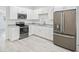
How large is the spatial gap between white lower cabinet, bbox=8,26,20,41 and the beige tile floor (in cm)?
8

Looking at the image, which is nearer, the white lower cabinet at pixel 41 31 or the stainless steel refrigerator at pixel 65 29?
the stainless steel refrigerator at pixel 65 29

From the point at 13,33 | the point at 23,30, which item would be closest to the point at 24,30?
the point at 23,30

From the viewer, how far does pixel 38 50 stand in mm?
2051

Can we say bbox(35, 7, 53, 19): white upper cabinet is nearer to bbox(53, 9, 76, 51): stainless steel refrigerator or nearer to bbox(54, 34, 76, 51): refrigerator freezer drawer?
bbox(53, 9, 76, 51): stainless steel refrigerator

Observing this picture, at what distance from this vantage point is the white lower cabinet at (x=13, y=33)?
79.3 inches

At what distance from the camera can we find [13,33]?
2.06m

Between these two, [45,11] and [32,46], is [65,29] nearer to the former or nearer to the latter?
[45,11]

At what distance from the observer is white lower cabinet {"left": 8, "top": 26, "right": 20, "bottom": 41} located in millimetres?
2014

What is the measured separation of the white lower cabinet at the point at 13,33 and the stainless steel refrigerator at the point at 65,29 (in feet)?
2.61

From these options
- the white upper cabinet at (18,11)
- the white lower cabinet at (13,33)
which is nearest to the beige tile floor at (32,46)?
the white lower cabinet at (13,33)

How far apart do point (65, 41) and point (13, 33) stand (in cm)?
109

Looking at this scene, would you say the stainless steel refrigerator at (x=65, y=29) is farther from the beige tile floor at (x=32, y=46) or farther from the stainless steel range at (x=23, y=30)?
the stainless steel range at (x=23, y=30)
